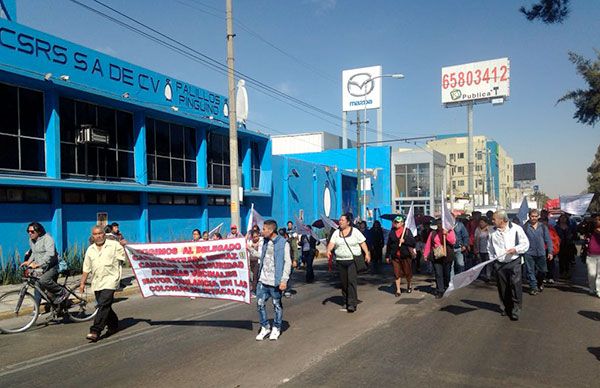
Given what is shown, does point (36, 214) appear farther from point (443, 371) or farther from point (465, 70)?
point (465, 70)

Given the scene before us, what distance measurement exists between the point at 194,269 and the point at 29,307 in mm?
3361

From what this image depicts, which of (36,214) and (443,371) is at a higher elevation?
(36,214)

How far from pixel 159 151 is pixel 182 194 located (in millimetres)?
2178

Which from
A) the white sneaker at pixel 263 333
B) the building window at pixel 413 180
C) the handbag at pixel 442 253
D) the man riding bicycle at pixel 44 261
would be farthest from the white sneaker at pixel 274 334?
the building window at pixel 413 180

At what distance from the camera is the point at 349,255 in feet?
29.6

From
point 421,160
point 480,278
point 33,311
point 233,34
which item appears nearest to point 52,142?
point 233,34

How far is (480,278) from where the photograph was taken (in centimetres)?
1332

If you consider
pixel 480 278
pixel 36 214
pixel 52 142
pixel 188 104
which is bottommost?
pixel 480 278

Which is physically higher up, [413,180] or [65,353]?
[413,180]

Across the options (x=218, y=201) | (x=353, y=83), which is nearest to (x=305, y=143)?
(x=353, y=83)

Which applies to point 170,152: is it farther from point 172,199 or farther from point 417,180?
point 417,180

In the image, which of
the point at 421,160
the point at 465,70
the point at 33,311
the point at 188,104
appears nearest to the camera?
the point at 33,311

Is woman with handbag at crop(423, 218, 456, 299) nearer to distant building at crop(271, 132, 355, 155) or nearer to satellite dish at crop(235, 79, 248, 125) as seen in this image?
satellite dish at crop(235, 79, 248, 125)

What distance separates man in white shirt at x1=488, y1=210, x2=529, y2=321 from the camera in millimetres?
8148
